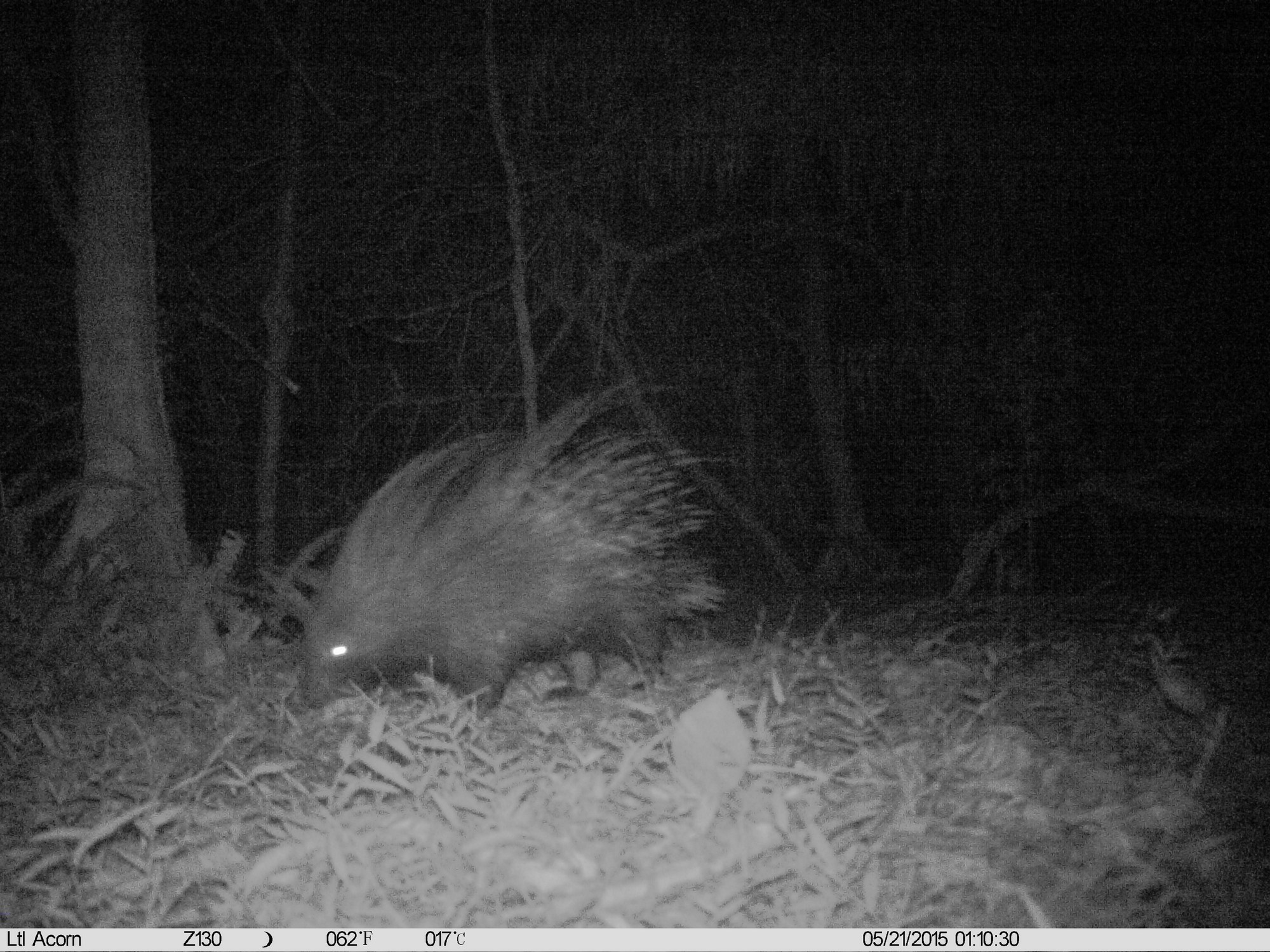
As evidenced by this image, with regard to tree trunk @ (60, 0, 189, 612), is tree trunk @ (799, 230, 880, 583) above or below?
below

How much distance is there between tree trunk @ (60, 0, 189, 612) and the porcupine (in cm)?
134

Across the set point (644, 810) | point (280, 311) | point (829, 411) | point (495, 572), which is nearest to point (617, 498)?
point (495, 572)

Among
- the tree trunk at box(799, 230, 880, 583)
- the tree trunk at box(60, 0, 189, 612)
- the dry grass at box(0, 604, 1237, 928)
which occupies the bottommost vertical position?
the tree trunk at box(799, 230, 880, 583)

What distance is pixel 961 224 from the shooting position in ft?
31.1

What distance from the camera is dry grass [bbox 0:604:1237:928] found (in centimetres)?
265

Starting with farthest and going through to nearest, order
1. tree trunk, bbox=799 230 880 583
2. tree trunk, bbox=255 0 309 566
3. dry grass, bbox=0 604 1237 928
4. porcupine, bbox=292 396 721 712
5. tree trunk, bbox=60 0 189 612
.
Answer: tree trunk, bbox=799 230 880 583
tree trunk, bbox=255 0 309 566
tree trunk, bbox=60 0 189 612
porcupine, bbox=292 396 721 712
dry grass, bbox=0 604 1237 928

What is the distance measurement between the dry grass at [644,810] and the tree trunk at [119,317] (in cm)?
158

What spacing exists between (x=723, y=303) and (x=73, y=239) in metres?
7.50

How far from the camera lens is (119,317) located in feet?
18.6

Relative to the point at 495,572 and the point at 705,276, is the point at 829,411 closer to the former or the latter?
the point at 705,276

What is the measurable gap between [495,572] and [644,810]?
7.15 feet

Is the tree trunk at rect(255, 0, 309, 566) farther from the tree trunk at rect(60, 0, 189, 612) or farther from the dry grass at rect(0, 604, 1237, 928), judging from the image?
the dry grass at rect(0, 604, 1237, 928)

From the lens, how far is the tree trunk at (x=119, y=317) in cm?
561

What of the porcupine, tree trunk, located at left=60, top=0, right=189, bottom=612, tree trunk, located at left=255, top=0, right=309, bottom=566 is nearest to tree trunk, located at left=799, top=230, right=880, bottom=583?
tree trunk, located at left=255, top=0, right=309, bottom=566
